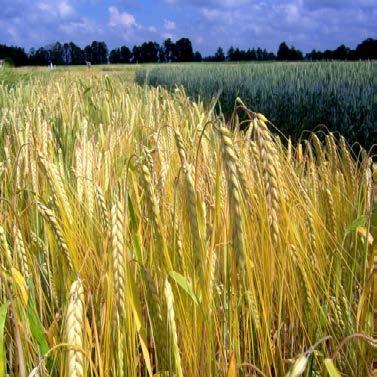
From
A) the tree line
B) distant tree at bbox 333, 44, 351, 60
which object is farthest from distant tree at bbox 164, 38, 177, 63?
distant tree at bbox 333, 44, 351, 60

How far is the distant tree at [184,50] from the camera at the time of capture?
5312 centimetres

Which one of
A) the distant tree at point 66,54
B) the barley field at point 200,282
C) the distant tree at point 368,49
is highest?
the distant tree at point 66,54

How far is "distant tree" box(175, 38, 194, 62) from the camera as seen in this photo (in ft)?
174

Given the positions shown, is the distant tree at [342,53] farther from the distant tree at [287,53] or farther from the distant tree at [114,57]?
the distant tree at [114,57]

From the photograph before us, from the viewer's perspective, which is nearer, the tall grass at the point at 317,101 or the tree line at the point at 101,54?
the tall grass at the point at 317,101

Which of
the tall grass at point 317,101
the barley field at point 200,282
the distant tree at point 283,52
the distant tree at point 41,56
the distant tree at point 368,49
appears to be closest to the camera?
the barley field at point 200,282

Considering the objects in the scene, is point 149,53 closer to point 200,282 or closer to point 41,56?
point 41,56

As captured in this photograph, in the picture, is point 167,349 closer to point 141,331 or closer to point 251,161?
point 141,331

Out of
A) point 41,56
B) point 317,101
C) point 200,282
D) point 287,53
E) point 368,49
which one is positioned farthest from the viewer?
point 41,56

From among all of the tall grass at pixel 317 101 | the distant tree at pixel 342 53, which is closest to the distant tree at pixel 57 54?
the distant tree at pixel 342 53

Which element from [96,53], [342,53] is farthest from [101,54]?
[342,53]

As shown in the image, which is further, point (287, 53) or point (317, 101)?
point (287, 53)

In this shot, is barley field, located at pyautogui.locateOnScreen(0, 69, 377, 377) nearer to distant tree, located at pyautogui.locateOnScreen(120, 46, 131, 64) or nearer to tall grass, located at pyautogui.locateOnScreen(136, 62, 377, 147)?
tall grass, located at pyautogui.locateOnScreen(136, 62, 377, 147)

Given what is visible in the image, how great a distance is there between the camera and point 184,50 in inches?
2109
